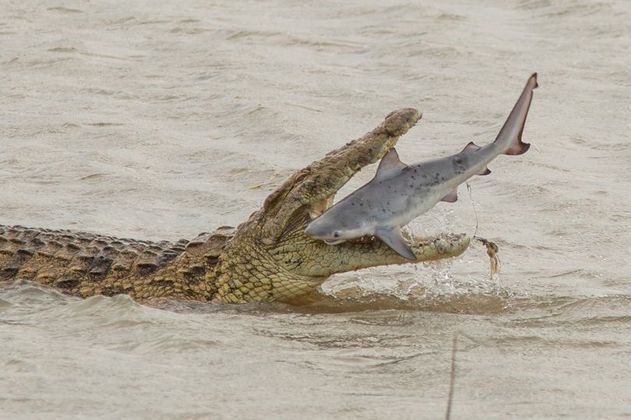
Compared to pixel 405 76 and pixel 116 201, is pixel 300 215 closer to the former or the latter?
pixel 116 201

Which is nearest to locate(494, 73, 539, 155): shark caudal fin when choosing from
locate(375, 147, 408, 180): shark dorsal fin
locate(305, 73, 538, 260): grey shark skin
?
locate(305, 73, 538, 260): grey shark skin

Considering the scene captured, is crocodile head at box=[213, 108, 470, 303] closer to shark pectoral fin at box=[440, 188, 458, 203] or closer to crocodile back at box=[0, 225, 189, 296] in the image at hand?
shark pectoral fin at box=[440, 188, 458, 203]

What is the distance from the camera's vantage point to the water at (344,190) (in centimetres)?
547

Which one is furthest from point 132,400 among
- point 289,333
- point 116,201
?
point 116,201

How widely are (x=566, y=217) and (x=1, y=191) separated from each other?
326 centimetres

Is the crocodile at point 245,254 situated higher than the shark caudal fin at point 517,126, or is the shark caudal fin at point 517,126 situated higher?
the shark caudal fin at point 517,126

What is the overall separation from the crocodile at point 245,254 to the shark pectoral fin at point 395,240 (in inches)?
6.2

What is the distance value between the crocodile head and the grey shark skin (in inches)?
5.0

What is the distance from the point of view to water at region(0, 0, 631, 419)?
17.9ft

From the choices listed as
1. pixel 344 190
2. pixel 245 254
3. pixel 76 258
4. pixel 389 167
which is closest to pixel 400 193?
pixel 389 167

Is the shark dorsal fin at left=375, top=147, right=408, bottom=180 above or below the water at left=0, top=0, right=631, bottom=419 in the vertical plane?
above

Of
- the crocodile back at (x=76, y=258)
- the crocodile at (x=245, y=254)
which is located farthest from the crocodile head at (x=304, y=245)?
the crocodile back at (x=76, y=258)

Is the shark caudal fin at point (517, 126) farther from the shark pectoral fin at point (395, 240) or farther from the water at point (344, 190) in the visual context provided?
the water at point (344, 190)

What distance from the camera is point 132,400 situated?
524 cm
